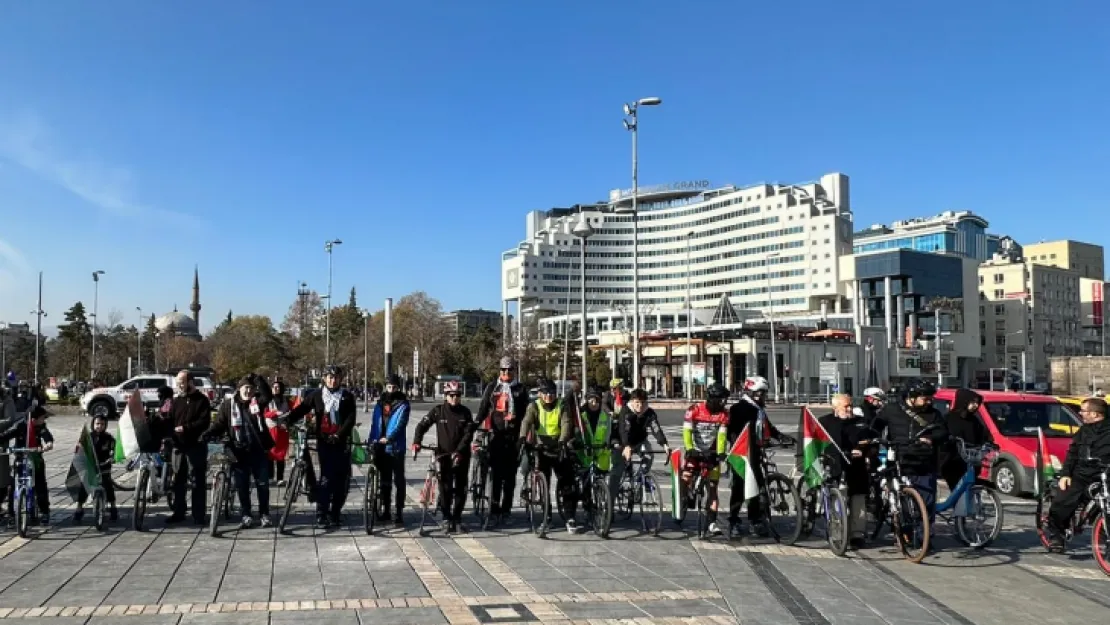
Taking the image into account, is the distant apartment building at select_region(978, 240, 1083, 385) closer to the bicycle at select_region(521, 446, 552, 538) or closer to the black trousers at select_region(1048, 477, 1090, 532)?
the black trousers at select_region(1048, 477, 1090, 532)

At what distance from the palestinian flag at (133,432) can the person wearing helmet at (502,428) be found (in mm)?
3736

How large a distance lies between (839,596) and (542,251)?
516 feet

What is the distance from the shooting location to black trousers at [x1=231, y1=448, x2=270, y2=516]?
1012 cm

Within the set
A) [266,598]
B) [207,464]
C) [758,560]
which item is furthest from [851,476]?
[207,464]

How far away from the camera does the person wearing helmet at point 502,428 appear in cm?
1049

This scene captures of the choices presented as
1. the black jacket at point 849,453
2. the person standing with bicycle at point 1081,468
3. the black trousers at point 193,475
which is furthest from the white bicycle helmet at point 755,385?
the black trousers at point 193,475

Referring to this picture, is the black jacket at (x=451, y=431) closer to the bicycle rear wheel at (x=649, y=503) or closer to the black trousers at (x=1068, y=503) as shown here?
the bicycle rear wheel at (x=649, y=503)

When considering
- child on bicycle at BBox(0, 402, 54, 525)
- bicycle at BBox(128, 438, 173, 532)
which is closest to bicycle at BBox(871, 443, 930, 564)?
bicycle at BBox(128, 438, 173, 532)

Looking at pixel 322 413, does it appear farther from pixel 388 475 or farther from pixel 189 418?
pixel 189 418

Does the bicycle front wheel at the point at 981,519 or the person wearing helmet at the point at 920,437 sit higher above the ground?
the person wearing helmet at the point at 920,437

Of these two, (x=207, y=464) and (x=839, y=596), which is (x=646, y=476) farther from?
(x=207, y=464)

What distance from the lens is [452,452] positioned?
10000mm

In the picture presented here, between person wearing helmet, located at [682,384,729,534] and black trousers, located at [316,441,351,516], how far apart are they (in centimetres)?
392

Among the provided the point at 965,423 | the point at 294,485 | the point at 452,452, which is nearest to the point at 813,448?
the point at 965,423
